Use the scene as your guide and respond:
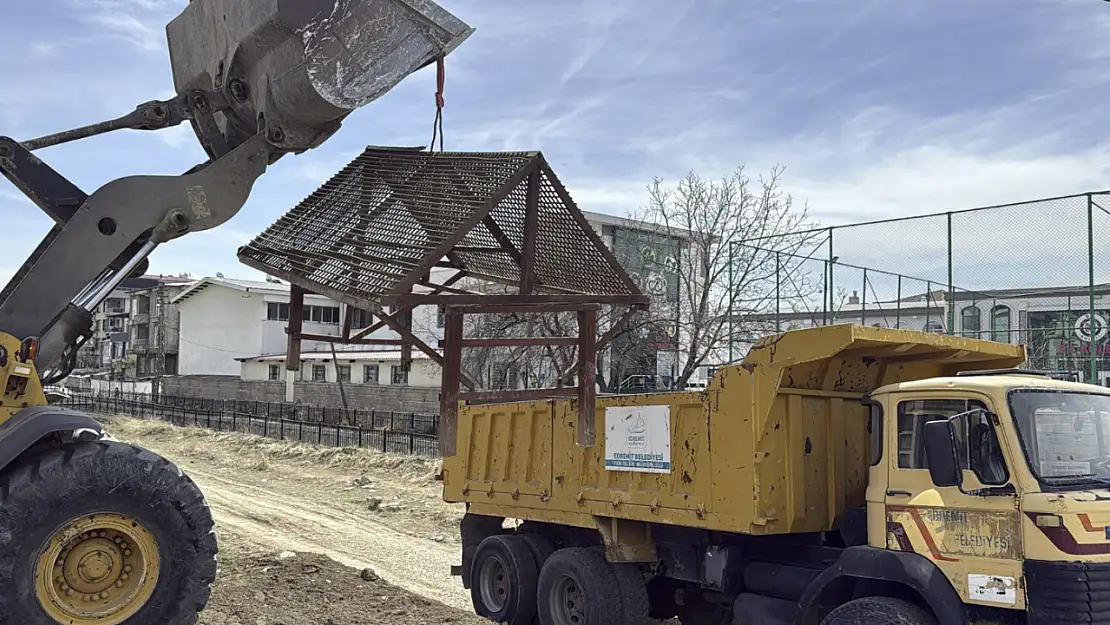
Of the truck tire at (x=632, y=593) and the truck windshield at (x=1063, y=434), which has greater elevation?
the truck windshield at (x=1063, y=434)

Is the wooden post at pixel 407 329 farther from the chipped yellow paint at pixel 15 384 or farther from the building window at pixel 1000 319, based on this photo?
the building window at pixel 1000 319

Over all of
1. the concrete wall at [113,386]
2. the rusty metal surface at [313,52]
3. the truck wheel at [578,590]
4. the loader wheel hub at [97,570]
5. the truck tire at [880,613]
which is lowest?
the truck wheel at [578,590]

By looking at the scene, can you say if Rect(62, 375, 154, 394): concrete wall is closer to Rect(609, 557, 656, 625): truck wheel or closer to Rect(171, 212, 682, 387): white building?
Rect(171, 212, 682, 387): white building

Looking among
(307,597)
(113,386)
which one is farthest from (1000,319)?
(113,386)

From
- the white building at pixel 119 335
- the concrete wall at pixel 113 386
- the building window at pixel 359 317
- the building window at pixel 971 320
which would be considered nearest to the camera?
the building window at pixel 359 317

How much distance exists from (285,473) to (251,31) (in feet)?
66.4

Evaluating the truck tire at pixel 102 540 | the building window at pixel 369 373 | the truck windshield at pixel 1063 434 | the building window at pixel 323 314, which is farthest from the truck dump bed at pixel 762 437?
the building window at pixel 323 314

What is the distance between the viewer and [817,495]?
23.2 ft

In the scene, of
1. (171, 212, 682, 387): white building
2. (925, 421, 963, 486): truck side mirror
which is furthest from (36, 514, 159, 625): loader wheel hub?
(171, 212, 682, 387): white building

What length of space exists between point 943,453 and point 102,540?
4975 mm

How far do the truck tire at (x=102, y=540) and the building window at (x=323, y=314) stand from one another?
167 ft

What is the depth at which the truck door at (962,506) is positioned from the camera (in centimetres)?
558

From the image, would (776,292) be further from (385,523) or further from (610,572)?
(610,572)

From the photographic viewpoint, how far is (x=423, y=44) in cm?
614
